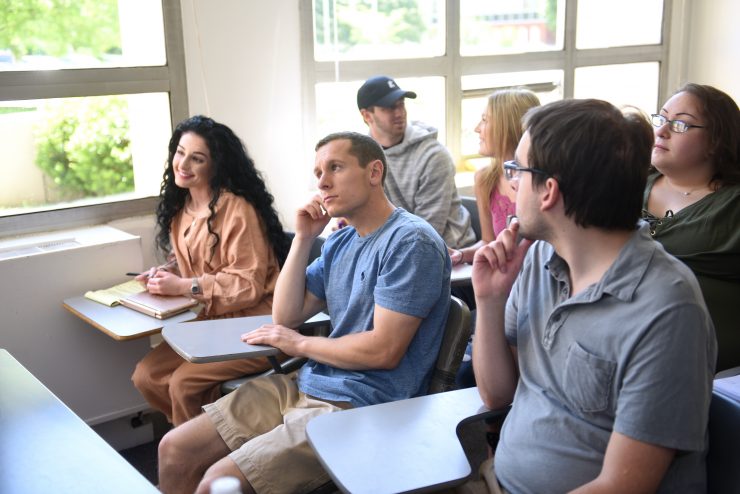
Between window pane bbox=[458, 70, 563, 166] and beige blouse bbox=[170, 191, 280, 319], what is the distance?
189 cm

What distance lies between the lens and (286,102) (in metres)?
3.65

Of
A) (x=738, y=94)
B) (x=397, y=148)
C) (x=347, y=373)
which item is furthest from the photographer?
(x=738, y=94)

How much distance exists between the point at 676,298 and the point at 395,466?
0.59 m

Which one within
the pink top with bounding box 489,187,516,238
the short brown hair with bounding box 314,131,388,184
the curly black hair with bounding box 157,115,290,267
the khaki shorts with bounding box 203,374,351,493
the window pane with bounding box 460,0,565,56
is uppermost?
the window pane with bounding box 460,0,565,56

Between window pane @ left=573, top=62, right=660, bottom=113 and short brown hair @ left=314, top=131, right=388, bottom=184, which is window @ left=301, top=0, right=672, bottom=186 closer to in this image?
window pane @ left=573, top=62, right=660, bottom=113

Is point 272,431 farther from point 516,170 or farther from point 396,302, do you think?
point 516,170

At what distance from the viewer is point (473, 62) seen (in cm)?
430

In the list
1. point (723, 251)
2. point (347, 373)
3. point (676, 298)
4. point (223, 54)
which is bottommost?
point (347, 373)

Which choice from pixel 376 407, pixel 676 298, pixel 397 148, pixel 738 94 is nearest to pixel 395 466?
pixel 376 407

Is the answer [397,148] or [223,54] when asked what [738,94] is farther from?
[223,54]

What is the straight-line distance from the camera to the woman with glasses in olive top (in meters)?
2.12

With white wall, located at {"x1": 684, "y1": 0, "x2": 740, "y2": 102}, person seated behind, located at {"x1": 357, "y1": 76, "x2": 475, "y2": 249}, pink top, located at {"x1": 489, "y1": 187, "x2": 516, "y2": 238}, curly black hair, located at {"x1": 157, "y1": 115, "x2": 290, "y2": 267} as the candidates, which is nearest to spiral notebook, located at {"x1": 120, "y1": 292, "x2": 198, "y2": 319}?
curly black hair, located at {"x1": 157, "y1": 115, "x2": 290, "y2": 267}

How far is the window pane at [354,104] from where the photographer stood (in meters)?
3.88

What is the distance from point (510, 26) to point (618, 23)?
0.84 m
